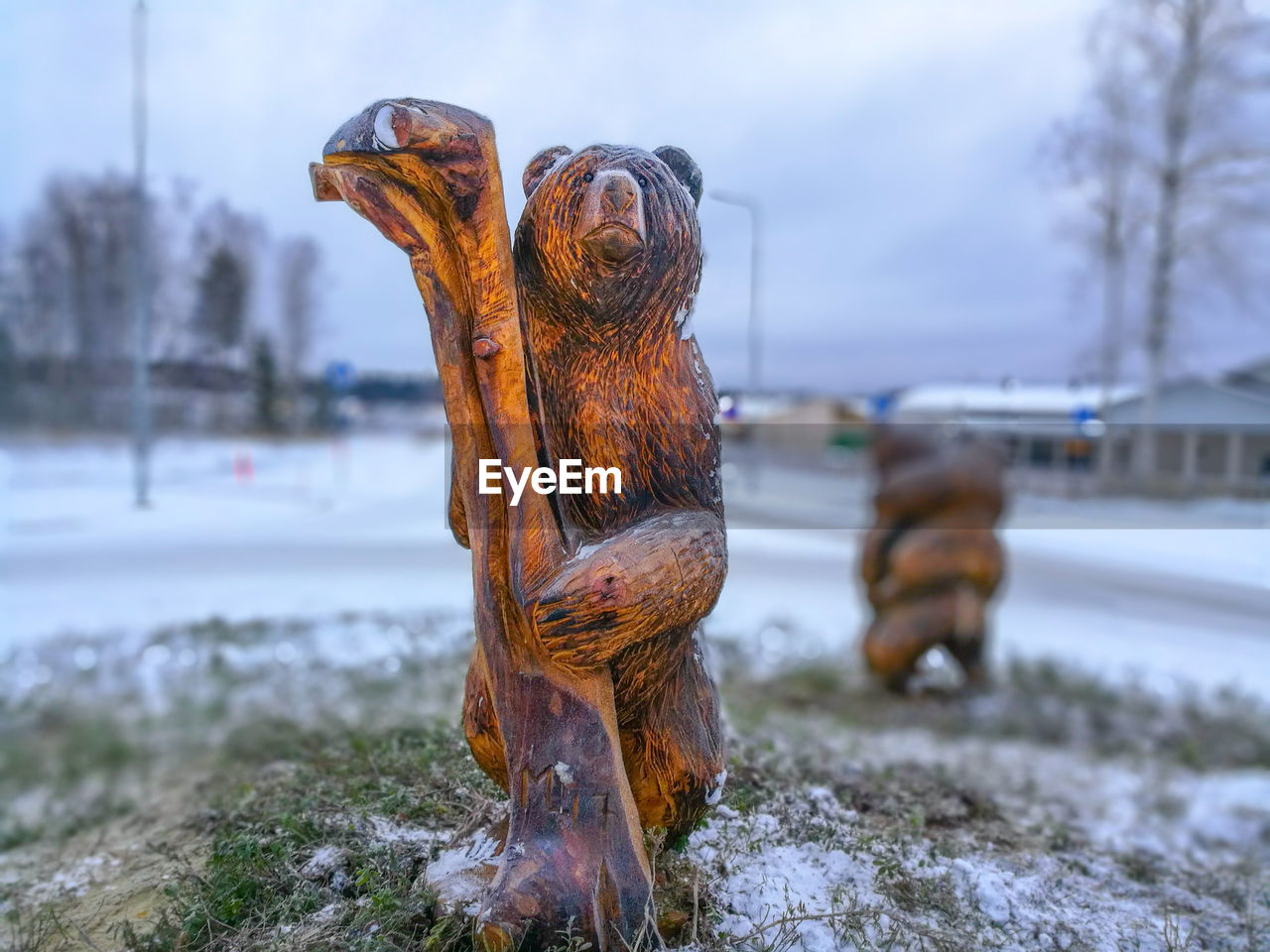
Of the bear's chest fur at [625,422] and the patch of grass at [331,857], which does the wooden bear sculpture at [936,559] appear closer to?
the patch of grass at [331,857]

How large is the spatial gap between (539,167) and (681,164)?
0.27 m

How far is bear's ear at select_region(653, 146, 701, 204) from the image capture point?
1729mm

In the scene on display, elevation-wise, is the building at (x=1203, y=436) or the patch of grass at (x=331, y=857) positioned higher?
the building at (x=1203, y=436)

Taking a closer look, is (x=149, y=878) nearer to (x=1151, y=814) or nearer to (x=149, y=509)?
(x=1151, y=814)

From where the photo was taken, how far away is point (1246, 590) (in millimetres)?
5133

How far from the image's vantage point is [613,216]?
4.66ft

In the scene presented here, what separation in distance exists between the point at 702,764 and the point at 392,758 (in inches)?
51.1

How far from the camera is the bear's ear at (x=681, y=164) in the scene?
5.67ft

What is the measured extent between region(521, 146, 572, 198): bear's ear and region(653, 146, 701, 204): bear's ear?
190 mm

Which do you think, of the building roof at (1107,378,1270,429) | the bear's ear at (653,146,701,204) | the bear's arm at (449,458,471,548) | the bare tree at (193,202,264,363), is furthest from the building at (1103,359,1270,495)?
the bare tree at (193,202,264,363)

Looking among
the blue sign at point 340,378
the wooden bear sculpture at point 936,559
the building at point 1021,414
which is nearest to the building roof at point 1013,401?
the building at point 1021,414

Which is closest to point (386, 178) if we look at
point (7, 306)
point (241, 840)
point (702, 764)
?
point (702, 764)

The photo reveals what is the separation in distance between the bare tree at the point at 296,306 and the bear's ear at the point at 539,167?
147 inches

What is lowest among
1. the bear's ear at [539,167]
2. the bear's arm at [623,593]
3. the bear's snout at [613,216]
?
the bear's arm at [623,593]
